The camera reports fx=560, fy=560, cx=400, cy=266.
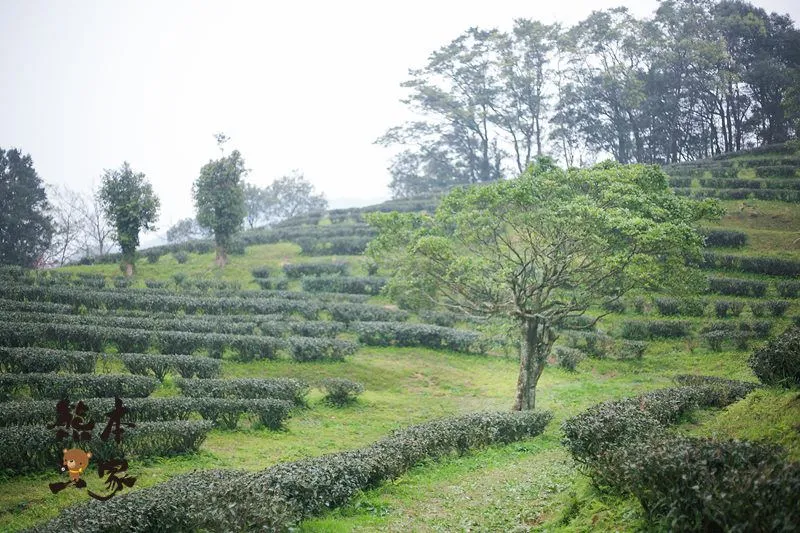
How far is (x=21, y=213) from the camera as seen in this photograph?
187ft

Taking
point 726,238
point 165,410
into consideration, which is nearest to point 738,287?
point 726,238

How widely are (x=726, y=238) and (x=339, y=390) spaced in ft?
99.6

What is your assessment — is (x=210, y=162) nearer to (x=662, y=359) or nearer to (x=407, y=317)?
(x=407, y=317)

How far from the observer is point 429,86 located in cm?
6862

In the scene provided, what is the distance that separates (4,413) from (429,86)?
62.0m

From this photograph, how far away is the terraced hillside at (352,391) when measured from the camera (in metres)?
10.0

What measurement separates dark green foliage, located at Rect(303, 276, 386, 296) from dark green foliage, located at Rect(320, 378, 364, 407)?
18.4 meters

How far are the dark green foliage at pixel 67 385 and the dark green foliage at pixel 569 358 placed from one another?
19855 mm

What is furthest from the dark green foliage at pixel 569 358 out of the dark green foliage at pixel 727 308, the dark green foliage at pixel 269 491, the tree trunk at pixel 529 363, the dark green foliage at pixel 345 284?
the dark green foliage at pixel 345 284

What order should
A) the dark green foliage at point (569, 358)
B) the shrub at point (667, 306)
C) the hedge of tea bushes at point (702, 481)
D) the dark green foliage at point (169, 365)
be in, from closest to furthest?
1. the hedge of tea bushes at point (702, 481)
2. the dark green foliage at point (169, 365)
3. the dark green foliage at point (569, 358)
4. the shrub at point (667, 306)

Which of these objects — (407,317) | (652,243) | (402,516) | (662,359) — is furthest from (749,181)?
(402,516)

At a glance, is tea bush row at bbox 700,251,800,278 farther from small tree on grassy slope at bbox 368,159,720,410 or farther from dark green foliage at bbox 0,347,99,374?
dark green foliage at bbox 0,347,99,374

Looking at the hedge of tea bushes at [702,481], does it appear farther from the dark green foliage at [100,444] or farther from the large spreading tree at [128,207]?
the large spreading tree at [128,207]

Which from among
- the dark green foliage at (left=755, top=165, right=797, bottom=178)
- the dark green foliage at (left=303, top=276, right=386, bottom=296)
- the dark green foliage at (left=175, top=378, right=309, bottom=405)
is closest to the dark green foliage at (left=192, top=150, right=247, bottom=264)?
the dark green foliage at (left=303, top=276, right=386, bottom=296)
